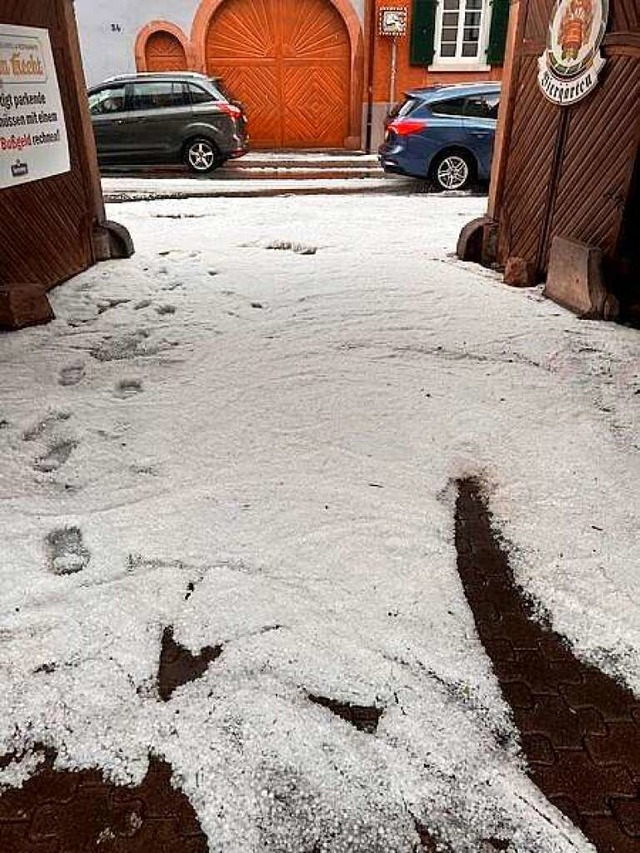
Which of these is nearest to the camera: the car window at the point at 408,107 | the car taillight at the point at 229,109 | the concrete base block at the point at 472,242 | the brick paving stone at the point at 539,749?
the brick paving stone at the point at 539,749

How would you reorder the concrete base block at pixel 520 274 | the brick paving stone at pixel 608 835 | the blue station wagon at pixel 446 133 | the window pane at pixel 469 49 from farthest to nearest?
the window pane at pixel 469 49, the blue station wagon at pixel 446 133, the concrete base block at pixel 520 274, the brick paving stone at pixel 608 835

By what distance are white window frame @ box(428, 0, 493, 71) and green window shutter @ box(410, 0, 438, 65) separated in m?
0.14

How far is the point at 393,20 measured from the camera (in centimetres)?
1445

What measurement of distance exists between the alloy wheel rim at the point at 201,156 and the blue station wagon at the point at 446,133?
365cm

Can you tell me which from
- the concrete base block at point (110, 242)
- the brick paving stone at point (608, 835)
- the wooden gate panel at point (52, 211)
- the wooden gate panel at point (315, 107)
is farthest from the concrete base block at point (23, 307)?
the wooden gate panel at point (315, 107)

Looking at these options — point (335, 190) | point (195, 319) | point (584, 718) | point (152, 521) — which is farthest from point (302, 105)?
point (584, 718)

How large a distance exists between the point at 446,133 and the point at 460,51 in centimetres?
553

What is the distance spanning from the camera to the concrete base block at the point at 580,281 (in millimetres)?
5105

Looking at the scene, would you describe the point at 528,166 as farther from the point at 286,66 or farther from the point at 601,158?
the point at 286,66

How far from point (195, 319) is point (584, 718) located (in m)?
4.04

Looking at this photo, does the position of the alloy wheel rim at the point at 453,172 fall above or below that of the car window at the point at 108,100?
below

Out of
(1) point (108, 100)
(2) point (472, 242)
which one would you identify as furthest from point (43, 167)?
(1) point (108, 100)

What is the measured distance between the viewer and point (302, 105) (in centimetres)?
1608

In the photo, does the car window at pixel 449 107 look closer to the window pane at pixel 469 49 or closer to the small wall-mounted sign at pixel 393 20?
the small wall-mounted sign at pixel 393 20
